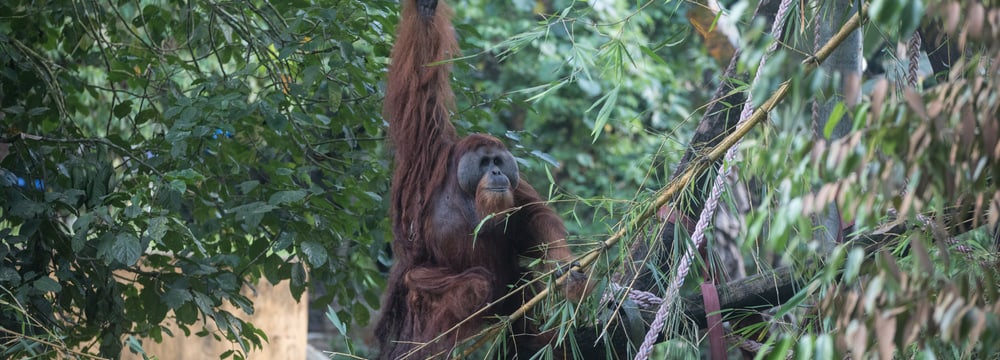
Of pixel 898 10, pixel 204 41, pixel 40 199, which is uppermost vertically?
pixel 204 41

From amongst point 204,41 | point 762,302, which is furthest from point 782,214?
point 204,41

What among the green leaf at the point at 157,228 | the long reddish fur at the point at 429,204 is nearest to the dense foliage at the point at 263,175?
the green leaf at the point at 157,228

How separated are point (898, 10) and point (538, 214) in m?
2.09

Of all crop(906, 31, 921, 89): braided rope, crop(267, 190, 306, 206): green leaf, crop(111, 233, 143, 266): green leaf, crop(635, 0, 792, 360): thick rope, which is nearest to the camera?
crop(635, 0, 792, 360): thick rope

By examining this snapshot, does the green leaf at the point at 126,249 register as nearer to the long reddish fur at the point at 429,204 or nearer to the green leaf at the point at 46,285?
the green leaf at the point at 46,285

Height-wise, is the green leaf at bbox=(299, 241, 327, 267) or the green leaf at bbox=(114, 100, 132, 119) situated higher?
the green leaf at bbox=(114, 100, 132, 119)

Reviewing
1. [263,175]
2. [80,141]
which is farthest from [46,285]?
[263,175]

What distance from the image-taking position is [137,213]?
2936 millimetres

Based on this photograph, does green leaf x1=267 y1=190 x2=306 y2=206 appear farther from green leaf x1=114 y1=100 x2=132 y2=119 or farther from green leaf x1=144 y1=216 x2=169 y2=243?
green leaf x1=114 y1=100 x2=132 y2=119

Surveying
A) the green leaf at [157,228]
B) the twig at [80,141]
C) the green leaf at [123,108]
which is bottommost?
the green leaf at [157,228]

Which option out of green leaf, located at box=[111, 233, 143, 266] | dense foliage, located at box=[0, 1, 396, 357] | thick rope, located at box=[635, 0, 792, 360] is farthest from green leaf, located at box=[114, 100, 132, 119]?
thick rope, located at box=[635, 0, 792, 360]

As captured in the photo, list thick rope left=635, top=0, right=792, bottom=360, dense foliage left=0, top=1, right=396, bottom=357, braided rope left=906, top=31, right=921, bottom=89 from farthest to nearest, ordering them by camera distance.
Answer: dense foliage left=0, top=1, right=396, bottom=357
braided rope left=906, top=31, right=921, bottom=89
thick rope left=635, top=0, right=792, bottom=360

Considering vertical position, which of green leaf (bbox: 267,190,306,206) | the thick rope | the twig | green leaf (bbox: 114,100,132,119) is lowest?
the thick rope

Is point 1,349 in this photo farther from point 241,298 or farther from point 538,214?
point 538,214
